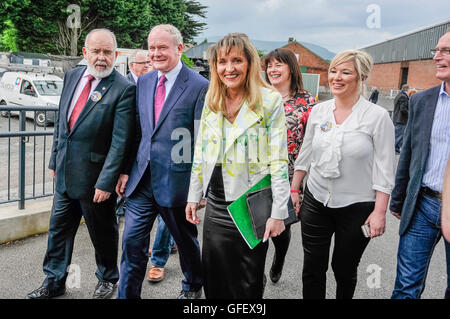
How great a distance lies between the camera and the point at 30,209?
14.5ft

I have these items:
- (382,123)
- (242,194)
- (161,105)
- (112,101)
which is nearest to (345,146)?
(382,123)

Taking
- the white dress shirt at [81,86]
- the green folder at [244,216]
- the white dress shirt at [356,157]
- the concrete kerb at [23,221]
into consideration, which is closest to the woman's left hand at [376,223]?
the white dress shirt at [356,157]

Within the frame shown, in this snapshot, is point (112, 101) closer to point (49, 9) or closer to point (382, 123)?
point (382, 123)

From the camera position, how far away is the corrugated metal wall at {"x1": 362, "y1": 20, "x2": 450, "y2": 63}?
1414 inches

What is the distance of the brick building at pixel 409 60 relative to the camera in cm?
3528

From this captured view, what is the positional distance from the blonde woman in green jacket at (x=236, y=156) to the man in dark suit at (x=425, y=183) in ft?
2.99

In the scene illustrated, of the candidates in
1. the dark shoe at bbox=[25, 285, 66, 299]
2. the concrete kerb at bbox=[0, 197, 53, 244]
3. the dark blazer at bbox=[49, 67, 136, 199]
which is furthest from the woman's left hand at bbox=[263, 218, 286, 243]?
the concrete kerb at bbox=[0, 197, 53, 244]

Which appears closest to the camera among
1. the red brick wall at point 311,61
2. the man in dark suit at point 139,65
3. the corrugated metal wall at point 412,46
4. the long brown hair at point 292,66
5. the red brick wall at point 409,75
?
the long brown hair at point 292,66

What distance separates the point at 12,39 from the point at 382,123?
34583 mm

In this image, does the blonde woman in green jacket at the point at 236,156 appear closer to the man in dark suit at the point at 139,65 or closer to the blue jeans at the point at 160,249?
the blue jeans at the point at 160,249

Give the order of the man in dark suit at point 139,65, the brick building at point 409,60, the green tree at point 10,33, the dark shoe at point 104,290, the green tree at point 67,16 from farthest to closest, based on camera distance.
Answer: the brick building at point 409,60
the green tree at point 10,33
the green tree at point 67,16
the man in dark suit at point 139,65
the dark shoe at point 104,290

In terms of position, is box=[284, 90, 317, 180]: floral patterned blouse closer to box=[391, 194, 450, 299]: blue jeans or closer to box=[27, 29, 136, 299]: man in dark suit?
box=[391, 194, 450, 299]: blue jeans

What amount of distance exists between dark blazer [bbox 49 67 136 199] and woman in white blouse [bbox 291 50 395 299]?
1.46m

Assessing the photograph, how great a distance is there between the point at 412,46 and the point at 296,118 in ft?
145
